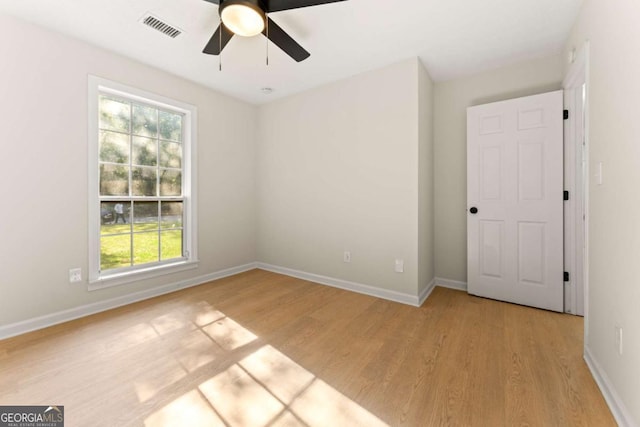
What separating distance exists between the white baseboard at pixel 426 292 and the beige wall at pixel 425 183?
0.12 ft

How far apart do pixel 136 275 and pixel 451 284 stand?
3.80 meters

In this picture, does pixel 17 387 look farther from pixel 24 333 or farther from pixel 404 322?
pixel 404 322

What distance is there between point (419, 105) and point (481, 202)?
1342 mm

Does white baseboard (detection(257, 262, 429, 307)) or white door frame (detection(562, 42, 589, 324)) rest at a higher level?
white door frame (detection(562, 42, 589, 324))

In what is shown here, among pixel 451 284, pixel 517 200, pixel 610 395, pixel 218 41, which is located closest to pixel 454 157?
pixel 517 200

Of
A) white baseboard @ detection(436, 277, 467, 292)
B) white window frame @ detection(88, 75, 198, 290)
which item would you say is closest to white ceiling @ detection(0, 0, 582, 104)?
white window frame @ detection(88, 75, 198, 290)

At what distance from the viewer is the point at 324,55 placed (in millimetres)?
2836

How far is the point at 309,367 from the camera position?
1.83 m

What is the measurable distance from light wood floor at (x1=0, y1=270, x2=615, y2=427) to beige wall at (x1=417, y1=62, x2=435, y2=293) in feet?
1.69

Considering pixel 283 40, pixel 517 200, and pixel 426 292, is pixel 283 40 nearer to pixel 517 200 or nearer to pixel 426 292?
pixel 517 200

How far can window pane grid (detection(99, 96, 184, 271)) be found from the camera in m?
2.89

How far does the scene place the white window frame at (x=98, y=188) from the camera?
2666 millimetres

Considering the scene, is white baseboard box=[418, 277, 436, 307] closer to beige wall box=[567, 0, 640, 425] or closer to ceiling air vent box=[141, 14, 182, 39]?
beige wall box=[567, 0, 640, 425]

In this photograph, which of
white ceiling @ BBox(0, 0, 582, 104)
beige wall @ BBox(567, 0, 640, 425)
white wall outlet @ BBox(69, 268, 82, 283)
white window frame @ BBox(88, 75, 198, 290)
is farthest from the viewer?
white window frame @ BBox(88, 75, 198, 290)
